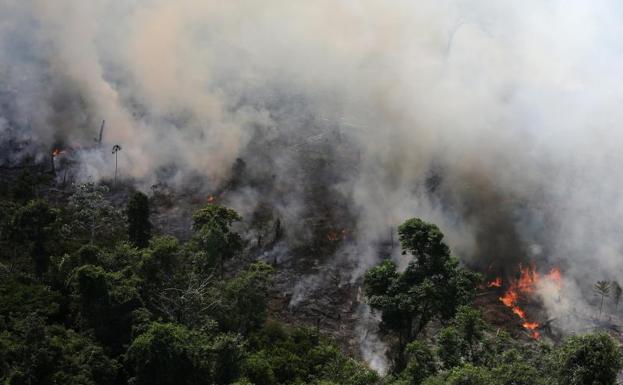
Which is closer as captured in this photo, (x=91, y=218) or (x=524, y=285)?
(x=524, y=285)

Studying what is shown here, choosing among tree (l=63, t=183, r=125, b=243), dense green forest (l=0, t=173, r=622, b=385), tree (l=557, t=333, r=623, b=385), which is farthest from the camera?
tree (l=63, t=183, r=125, b=243)

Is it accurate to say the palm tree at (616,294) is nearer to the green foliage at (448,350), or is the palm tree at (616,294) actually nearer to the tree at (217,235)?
the green foliage at (448,350)

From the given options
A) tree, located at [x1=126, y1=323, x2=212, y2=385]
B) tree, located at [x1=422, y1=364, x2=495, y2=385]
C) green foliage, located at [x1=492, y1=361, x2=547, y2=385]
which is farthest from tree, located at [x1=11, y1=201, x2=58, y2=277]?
green foliage, located at [x1=492, y1=361, x2=547, y2=385]

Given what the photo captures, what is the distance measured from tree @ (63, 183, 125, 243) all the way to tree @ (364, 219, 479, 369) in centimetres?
3614

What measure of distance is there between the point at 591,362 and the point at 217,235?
37536 mm

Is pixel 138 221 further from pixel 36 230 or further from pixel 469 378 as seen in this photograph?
pixel 469 378

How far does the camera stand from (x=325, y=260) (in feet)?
234

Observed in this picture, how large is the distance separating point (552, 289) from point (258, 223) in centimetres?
3186

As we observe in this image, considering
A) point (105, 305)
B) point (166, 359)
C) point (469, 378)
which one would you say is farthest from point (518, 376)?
point (105, 305)

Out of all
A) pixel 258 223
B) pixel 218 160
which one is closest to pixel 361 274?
pixel 258 223

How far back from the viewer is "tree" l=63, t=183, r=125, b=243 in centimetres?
7638

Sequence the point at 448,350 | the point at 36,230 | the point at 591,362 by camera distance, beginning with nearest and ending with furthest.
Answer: the point at 591,362 → the point at 448,350 → the point at 36,230

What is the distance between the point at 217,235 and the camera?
63.8m

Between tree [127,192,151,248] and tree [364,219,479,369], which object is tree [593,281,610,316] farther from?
tree [127,192,151,248]
